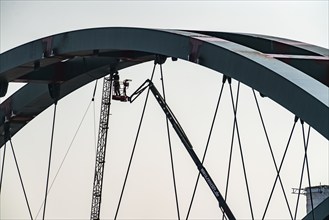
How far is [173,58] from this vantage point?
101 feet

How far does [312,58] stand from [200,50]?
256 centimetres

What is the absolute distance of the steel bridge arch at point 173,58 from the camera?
2508 cm

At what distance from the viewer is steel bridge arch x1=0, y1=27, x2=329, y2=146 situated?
25078 mm

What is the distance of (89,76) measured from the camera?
131 feet

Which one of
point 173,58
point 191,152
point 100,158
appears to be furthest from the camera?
point 100,158

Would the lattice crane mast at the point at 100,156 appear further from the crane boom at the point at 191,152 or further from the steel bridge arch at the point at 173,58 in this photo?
the steel bridge arch at the point at 173,58

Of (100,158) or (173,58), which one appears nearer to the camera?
(173,58)

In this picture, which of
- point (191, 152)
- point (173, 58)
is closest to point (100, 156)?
point (191, 152)

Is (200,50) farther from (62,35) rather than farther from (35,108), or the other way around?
(35,108)

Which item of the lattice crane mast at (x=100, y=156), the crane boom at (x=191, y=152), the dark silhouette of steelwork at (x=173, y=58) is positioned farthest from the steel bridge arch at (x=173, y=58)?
the lattice crane mast at (x=100, y=156)

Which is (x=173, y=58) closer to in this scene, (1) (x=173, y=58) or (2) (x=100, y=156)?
(1) (x=173, y=58)

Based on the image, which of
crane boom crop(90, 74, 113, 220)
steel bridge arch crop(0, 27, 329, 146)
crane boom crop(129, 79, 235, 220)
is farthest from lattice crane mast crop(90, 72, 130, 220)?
steel bridge arch crop(0, 27, 329, 146)

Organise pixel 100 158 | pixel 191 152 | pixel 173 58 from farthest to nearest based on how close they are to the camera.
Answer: pixel 100 158 → pixel 191 152 → pixel 173 58

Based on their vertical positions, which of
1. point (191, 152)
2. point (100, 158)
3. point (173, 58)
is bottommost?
point (100, 158)
